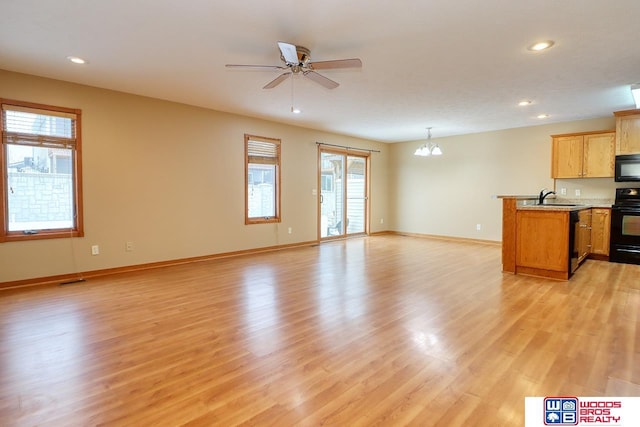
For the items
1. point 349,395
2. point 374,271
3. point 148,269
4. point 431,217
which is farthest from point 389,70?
point 431,217

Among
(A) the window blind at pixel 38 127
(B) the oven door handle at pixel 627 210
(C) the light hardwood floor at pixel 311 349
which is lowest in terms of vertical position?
(C) the light hardwood floor at pixel 311 349

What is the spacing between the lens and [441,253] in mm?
6262

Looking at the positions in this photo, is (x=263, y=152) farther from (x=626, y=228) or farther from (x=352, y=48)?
(x=626, y=228)

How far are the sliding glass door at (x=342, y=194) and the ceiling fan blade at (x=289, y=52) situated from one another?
457 cm

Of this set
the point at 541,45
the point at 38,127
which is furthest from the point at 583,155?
the point at 38,127

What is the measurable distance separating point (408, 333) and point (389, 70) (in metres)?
2.84

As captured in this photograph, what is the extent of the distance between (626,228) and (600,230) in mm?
339

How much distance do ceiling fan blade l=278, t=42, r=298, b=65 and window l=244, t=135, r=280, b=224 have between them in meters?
3.35

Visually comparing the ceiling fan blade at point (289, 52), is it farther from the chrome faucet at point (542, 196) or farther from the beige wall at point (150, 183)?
the chrome faucet at point (542, 196)

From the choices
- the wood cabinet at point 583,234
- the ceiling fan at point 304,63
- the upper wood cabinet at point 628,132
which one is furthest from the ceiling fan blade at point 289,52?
the upper wood cabinet at point 628,132

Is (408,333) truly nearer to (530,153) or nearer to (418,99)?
(418,99)

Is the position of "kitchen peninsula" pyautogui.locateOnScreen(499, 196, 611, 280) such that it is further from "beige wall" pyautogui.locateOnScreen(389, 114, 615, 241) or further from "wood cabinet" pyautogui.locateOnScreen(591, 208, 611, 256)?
"beige wall" pyautogui.locateOnScreen(389, 114, 615, 241)

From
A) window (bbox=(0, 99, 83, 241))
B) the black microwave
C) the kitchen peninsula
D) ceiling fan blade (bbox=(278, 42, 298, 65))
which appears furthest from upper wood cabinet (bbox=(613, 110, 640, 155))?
window (bbox=(0, 99, 83, 241))

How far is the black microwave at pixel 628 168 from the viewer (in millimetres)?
5238
